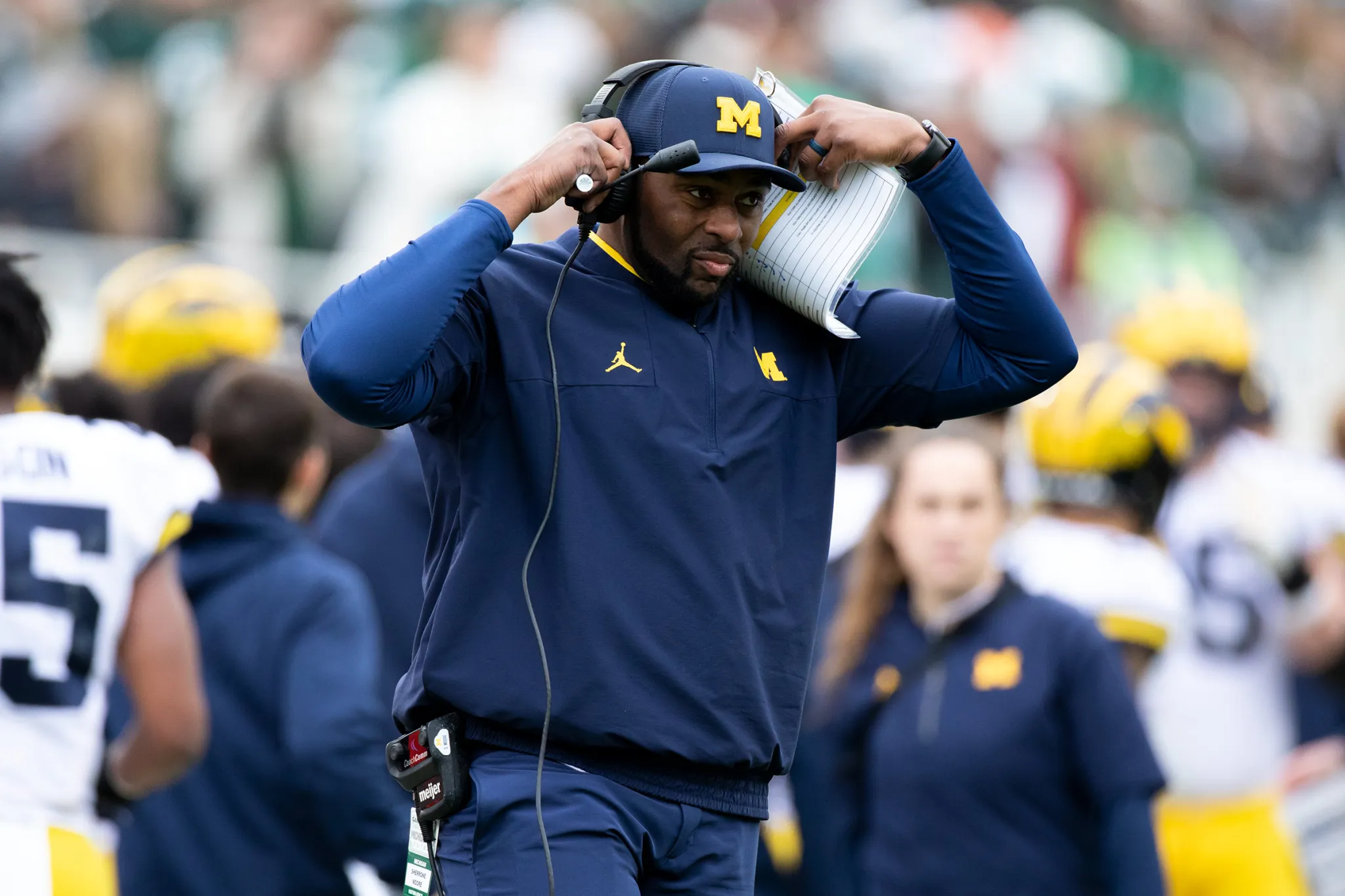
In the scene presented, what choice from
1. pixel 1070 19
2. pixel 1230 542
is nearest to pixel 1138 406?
pixel 1230 542

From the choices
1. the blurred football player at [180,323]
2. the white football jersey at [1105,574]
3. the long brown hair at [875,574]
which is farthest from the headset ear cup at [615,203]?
the blurred football player at [180,323]

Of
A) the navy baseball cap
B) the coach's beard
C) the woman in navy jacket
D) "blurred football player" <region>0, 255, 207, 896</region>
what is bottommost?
the woman in navy jacket

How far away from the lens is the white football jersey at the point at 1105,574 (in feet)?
18.7

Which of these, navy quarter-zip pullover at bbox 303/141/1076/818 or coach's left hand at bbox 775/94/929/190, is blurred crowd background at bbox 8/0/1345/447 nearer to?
coach's left hand at bbox 775/94/929/190

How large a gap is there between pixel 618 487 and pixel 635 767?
1.58 ft

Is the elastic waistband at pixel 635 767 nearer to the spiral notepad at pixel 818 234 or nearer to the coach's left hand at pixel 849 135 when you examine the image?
the spiral notepad at pixel 818 234

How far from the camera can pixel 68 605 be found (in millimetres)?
4168

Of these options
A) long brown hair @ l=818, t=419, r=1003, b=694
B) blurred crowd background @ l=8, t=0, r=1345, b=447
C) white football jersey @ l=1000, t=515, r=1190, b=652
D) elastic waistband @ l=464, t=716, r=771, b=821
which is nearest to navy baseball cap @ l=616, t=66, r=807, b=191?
elastic waistband @ l=464, t=716, r=771, b=821

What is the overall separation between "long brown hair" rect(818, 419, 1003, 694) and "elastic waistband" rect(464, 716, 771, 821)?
2129mm

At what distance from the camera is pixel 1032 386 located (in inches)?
157

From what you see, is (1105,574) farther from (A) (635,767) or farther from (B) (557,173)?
(B) (557,173)

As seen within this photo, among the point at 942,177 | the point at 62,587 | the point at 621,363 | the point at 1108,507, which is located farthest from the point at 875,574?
the point at 62,587

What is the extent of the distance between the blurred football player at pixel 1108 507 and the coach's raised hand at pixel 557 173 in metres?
2.43

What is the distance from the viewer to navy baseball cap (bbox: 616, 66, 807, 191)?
11.8ft
